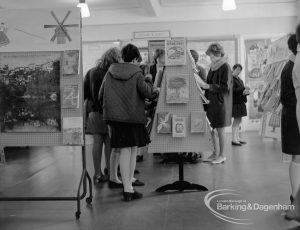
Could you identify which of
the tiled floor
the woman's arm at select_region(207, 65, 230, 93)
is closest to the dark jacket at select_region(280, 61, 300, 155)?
the tiled floor

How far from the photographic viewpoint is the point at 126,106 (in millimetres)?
3152

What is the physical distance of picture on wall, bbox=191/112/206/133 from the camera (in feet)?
11.4

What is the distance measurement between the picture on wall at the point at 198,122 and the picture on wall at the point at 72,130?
41.5 inches

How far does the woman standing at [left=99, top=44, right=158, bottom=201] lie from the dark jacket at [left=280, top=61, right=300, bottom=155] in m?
1.08

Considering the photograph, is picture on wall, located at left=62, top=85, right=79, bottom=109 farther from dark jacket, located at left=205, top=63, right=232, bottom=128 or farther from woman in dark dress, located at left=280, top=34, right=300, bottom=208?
dark jacket, located at left=205, top=63, right=232, bottom=128

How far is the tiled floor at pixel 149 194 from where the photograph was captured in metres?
2.77

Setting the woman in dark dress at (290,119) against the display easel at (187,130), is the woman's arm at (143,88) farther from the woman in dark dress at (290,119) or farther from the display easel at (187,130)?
the woman in dark dress at (290,119)

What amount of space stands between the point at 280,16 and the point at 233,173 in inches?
206

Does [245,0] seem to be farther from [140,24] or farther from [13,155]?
[13,155]

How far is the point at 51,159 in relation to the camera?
5531mm

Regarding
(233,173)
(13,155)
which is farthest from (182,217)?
(13,155)

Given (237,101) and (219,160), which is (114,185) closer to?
(219,160)

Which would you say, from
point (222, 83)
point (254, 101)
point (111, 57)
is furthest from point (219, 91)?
point (254, 101)
